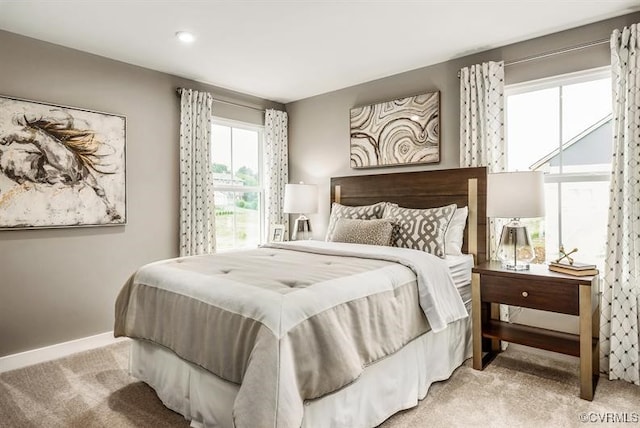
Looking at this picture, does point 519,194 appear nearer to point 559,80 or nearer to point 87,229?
point 559,80

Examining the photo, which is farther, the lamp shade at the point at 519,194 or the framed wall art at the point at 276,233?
the framed wall art at the point at 276,233

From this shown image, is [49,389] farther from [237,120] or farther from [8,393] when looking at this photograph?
[237,120]

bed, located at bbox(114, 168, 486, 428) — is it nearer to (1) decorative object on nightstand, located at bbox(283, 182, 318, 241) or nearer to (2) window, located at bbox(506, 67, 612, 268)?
(2) window, located at bbox(506, 67, 612, 268)

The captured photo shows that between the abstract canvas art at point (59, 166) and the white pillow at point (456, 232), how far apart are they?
2.75 meters

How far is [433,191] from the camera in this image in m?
3.34

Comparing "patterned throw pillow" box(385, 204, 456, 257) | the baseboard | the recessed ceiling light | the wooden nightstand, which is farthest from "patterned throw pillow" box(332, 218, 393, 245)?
the baseboard

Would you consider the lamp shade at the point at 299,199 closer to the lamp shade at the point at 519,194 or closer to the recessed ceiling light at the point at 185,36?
the recessed ceiling light at the point at 185,36

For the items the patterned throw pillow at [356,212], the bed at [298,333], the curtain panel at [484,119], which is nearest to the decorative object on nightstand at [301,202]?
the patterned throw pillow at [356,212]

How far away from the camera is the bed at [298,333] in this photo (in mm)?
1518

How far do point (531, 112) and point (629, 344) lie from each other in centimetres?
177

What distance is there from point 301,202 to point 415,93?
62.1 inches

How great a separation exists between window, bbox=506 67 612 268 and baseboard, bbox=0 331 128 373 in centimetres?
361

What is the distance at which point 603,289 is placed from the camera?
100 inches

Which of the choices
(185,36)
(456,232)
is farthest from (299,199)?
(185,36)
